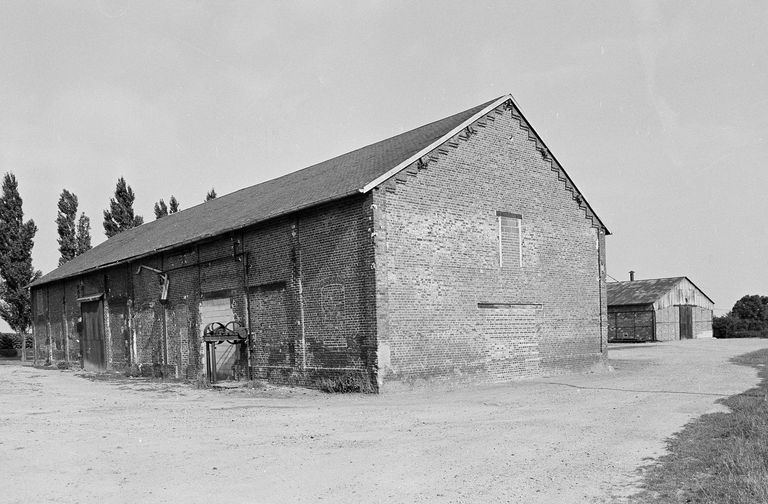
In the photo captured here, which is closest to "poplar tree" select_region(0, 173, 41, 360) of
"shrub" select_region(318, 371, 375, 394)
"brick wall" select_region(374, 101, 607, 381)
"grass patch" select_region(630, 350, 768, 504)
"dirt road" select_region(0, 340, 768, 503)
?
"dirt road" select_region(0, 340, 768, 503)

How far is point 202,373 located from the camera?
2175cm

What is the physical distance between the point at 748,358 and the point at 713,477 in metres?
21.9

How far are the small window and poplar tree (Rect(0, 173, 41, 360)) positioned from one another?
3633 centimetres

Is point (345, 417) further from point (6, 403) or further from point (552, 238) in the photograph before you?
point (552, 238)

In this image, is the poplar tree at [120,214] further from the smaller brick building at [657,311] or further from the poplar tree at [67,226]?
the smaller brick building at [657,311]

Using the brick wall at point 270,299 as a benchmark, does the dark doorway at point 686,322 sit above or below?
below

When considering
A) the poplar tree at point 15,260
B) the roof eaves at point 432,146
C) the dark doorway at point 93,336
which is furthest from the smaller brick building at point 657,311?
the poplar tree at point 15,260

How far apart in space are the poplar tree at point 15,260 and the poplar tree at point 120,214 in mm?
6456

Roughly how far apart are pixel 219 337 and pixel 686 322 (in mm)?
39724

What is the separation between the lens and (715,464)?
280 inches

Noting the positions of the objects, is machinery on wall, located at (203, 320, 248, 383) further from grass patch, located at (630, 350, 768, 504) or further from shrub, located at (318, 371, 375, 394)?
grass patch, located at (630, 350, 768, 504)

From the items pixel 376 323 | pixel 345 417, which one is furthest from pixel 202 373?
pixel 345 417

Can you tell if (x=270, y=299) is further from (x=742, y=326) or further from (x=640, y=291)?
(x=742, y=326)

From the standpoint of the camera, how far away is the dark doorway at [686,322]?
157ft
